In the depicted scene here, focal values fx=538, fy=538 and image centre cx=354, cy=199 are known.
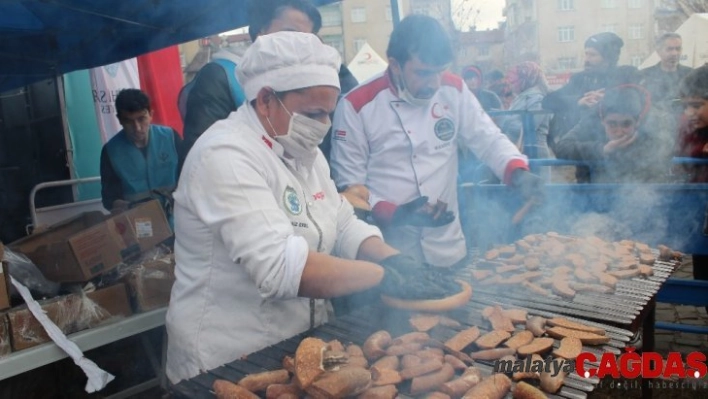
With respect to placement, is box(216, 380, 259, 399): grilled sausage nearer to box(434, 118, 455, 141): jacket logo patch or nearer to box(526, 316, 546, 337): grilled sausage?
box(526, 316, 546, 337): grilled sausage

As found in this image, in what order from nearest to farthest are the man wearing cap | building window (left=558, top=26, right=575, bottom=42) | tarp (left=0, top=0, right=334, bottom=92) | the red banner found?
tarp (left=0, top=0, right=334, bottom=92) → building window (left=558, top=26, right=575, bottom=42) → the man wearing cap → the red banner

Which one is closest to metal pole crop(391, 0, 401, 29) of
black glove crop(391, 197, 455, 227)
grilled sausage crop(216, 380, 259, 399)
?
black glove crop(391, 197, 455, 227)

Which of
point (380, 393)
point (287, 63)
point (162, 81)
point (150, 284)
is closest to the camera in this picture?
point (380, 393)

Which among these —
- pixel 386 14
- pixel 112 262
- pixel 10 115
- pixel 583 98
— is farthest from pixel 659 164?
pixel 10 115

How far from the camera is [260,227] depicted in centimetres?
169

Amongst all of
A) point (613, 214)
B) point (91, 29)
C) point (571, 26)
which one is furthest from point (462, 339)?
point (571, 26)

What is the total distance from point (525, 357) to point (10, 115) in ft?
19.9

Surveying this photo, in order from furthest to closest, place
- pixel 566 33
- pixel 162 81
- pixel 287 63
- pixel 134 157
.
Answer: pixel 162 81 → pixel 566 33 → pixel 134 157 → pixel 287 63

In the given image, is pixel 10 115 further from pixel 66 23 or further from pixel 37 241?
pixel 37 241

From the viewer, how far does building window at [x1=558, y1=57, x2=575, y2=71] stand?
18.5 feet

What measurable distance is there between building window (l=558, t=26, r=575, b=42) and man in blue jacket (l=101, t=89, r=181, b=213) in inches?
154

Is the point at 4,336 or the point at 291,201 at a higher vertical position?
the point at 291,201

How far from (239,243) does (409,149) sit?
1819 mm

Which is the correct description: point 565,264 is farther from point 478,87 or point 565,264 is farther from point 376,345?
point 478,87
